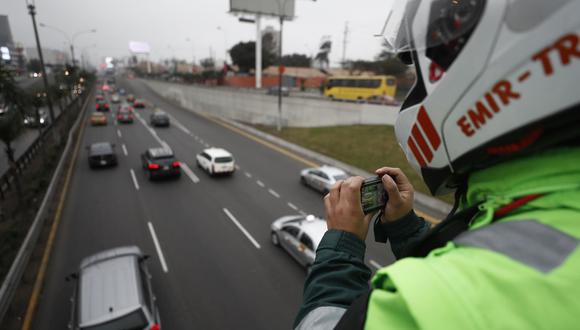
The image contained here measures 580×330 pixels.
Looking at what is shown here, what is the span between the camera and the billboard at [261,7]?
47.3 m

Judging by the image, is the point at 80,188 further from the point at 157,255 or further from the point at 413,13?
the point at 413,13

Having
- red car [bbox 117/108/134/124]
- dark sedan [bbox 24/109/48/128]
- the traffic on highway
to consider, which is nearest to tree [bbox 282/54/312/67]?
red car [bbox 117/108/134/124]

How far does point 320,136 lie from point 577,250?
23.0 m

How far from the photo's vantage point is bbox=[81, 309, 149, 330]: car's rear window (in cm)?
506

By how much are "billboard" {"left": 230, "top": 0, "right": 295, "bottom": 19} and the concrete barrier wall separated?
13.6 m

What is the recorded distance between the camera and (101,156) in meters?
16.6

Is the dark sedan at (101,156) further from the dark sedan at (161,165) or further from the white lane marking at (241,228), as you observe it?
the white lane marking at (241,228)

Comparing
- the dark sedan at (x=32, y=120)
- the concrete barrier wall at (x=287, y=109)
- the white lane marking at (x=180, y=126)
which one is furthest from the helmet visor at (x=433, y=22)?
the white lane marking at (x=180, y=126)

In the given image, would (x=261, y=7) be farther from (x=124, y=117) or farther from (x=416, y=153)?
(x=416, y=153)

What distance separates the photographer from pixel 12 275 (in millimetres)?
7078

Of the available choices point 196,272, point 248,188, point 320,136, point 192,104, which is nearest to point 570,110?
point 196,272

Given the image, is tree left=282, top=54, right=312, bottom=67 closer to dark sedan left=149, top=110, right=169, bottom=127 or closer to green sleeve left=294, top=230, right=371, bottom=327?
dark sedan left=149, top=110, right=169, bottom=127

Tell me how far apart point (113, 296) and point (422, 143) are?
6.32m

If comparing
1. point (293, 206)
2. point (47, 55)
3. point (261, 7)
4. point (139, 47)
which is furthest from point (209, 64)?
point (293, 206)
